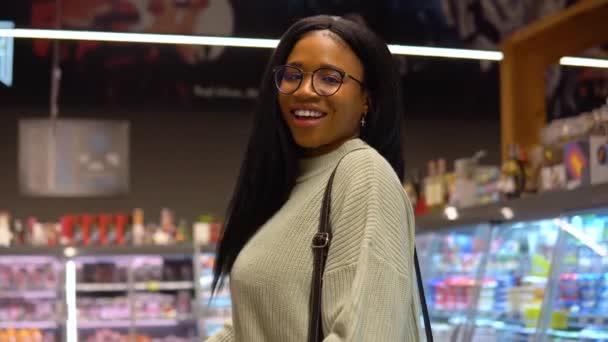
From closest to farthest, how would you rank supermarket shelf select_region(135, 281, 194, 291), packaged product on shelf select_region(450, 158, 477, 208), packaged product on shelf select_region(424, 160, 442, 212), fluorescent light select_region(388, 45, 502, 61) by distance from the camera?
packaged product on shelf select_region(450, 158, 477, 208)
packaged product on shelf select_region(424, 160, 442, 212)
fluorescent light select_region(388, 45, 502, 61)
supermarket shelf select_region(135, 281, 194, 291)

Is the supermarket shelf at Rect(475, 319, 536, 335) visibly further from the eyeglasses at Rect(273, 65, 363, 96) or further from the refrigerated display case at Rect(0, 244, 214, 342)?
the refrigerated display case at Rect(0, 244, 214, 342)

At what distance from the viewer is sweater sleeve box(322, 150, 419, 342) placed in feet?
4.51

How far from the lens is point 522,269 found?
564 centimetres

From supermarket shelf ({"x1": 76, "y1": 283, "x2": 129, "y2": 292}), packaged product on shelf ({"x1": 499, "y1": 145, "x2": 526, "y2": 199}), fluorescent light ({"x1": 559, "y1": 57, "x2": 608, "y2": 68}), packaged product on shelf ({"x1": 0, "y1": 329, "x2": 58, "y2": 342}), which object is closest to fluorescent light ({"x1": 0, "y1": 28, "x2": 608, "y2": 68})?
fluorescent light ({"x1": 559, "y1": 57, "x2": 608, "y2": 68})

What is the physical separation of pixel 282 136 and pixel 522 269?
4182 millimetres

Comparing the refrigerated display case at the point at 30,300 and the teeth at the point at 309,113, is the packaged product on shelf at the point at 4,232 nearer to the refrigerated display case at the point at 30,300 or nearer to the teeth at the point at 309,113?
the refrigerated display case at the point at 30,300

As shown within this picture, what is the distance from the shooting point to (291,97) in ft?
5.39

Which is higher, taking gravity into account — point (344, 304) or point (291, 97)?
point (291, 97)

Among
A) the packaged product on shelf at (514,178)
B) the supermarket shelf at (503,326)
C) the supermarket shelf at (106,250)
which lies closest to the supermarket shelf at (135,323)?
the supermarket shelf at (106,250)

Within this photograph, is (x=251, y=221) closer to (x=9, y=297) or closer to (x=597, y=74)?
(x=9, y=297)

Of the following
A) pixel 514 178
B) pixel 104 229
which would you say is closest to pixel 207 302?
pixel 104 229

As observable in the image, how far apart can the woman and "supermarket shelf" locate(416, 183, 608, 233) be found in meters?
2.48

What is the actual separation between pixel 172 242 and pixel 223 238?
313 inches

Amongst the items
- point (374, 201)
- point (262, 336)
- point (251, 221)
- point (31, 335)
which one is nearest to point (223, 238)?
point (251, 221)
